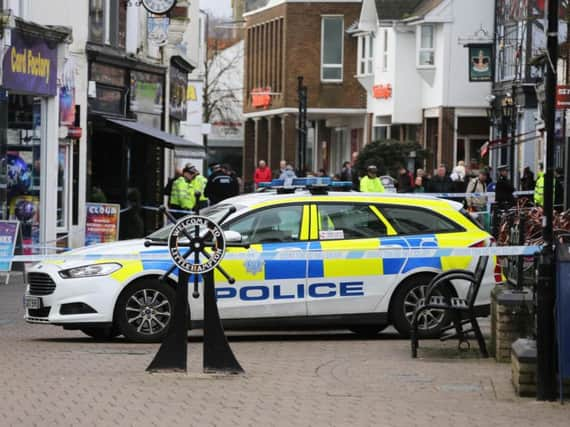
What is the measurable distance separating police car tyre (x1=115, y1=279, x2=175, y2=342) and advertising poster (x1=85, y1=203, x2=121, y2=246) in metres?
13.1

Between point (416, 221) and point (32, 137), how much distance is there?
1203cm

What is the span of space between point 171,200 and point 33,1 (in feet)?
16.7

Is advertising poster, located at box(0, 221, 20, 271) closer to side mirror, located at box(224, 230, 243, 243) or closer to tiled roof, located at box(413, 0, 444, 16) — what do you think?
side mirror, located at box(224, 230, 243, 243)

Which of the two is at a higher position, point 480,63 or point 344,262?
point 480,63

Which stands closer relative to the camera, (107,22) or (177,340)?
(177,340)

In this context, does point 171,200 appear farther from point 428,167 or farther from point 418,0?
point 418,0

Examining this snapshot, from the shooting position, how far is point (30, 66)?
995 inches

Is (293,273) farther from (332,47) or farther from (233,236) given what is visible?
(332,47)

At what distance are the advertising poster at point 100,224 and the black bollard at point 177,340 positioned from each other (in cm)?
1582

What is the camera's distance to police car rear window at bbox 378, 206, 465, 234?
608 inches

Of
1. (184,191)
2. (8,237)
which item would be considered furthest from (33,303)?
(184,191)

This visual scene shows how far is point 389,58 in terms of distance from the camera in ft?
205

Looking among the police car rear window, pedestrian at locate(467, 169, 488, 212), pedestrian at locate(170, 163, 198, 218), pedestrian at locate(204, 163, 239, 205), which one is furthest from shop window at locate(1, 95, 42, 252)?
pedestrian at locate(467, 169, 488, 212)

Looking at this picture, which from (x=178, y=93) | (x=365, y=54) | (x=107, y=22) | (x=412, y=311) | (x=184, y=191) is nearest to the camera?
(x=412, y=311)
